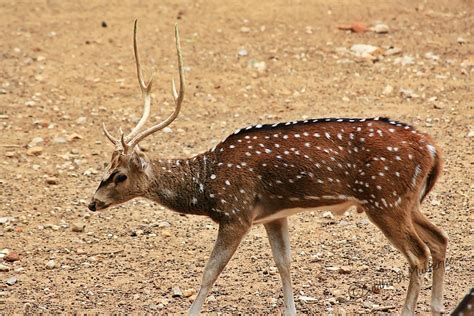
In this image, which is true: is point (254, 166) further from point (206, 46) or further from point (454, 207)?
point (206, 46)

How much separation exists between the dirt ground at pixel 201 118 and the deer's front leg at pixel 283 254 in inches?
9.1

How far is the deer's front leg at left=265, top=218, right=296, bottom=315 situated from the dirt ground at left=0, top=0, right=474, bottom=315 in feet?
0.76

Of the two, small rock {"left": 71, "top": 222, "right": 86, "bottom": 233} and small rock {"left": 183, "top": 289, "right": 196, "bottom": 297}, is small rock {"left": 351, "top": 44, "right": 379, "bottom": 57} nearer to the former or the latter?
small rock {"left": 71, "top": 222, "right": 86, "bottom": 233}

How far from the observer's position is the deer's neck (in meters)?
8.59

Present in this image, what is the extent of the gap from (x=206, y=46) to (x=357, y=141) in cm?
740

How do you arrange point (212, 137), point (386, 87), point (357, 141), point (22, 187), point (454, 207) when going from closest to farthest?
point (357, 141)
point (454, 207)
point (22, 187)
point (212, 137)
point (386, 87)

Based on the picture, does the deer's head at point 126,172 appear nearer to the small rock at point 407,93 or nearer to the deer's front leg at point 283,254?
the deer's front leg at point 283,254

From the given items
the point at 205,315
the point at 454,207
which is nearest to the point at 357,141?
the point at 205,315

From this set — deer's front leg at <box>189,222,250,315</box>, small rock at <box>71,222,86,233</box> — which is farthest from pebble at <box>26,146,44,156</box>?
deer's front leg at <box>189,222,250,315</box>

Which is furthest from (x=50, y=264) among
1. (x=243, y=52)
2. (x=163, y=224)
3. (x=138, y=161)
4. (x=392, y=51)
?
(x=392, y=51)

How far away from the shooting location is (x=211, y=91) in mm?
14078

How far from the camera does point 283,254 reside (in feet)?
28.6

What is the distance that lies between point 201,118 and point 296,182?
519 centimetres

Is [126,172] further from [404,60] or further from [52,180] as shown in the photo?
[404,60]
